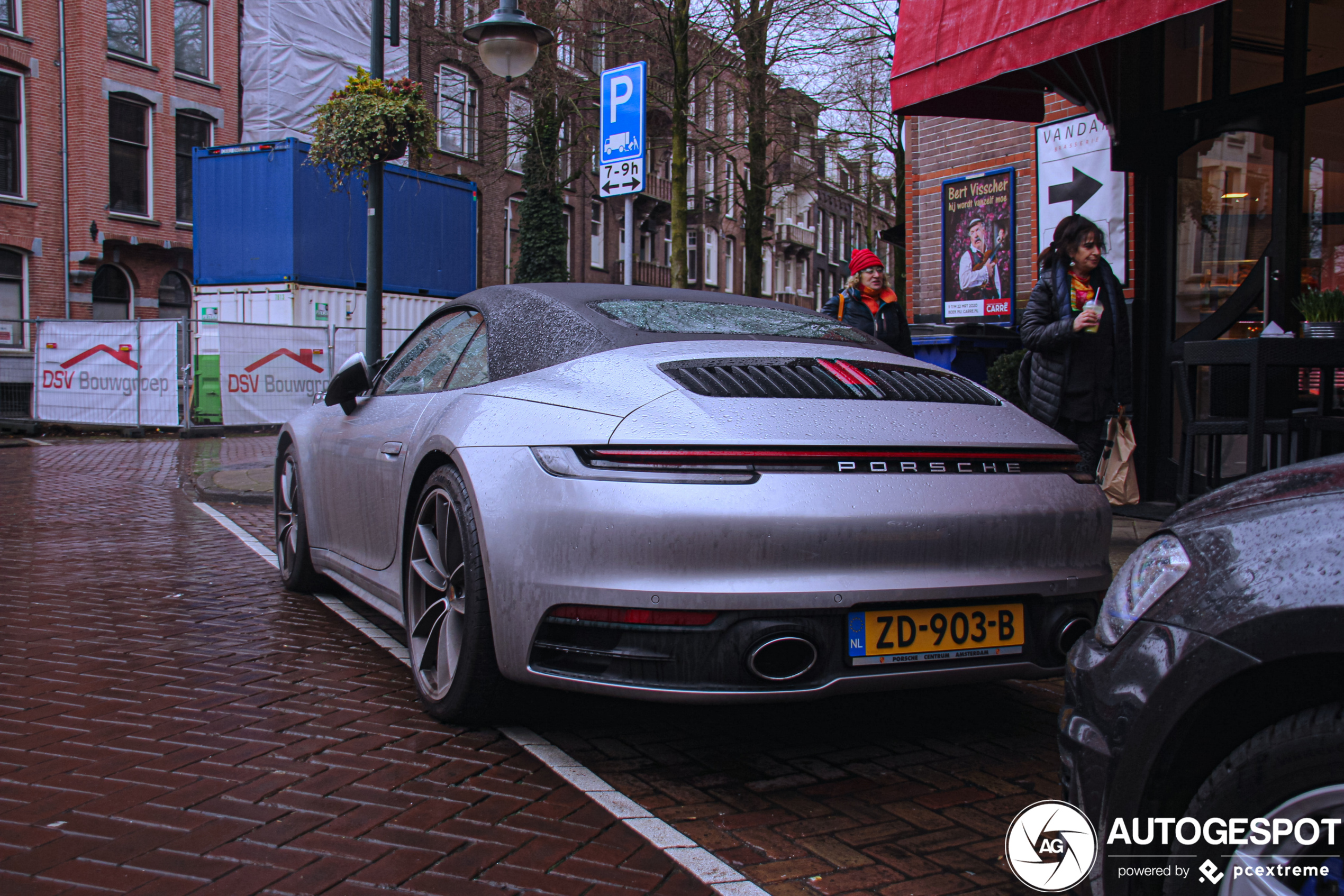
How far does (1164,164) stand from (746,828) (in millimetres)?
6357

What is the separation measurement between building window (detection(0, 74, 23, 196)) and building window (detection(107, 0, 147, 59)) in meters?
2.18

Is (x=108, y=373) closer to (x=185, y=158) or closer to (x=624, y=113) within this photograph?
(x=185, y=158)

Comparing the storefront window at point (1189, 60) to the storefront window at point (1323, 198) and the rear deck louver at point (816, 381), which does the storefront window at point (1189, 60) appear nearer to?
the storefront window at point (1323, 198)

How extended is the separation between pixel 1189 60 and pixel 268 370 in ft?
50.2

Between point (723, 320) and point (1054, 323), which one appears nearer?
point (723, 320)

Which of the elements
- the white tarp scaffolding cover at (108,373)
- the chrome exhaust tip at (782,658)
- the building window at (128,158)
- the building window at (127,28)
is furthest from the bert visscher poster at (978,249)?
the building window at (127,28)

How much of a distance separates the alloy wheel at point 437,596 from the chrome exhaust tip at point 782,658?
916 millimetres

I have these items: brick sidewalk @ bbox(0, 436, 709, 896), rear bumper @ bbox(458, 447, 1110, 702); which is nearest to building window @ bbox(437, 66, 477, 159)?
brick sidewalk @ bbox(0, 436, 709, 896)

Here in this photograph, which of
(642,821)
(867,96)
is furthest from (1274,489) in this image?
(867,96)

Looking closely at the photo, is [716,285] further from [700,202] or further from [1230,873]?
[1230,873]

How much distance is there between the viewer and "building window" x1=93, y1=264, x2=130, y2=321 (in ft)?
78.6

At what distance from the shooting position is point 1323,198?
6641 millimetres

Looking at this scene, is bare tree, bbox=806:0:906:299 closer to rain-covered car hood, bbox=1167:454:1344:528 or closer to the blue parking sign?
the blue parking sign

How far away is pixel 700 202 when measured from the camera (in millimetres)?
38375
